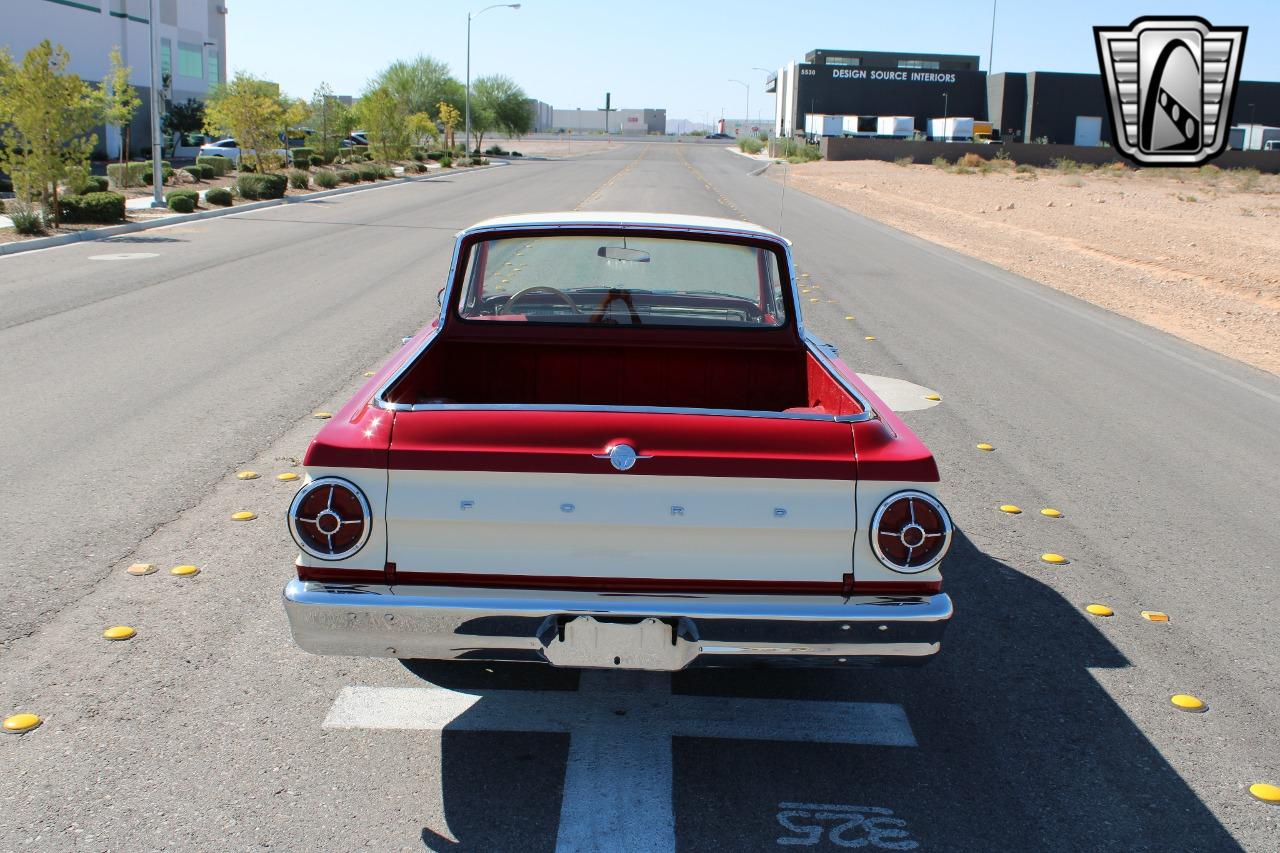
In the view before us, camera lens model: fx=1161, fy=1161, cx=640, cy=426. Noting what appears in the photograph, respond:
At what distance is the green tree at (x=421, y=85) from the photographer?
81.1m

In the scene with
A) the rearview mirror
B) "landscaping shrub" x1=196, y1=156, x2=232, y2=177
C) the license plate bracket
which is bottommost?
the license plate bracket

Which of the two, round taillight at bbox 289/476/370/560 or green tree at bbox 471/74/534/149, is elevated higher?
green tree at bbox 471/74/534/149

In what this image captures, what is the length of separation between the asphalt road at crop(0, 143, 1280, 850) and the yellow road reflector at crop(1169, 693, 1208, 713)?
0.15ft

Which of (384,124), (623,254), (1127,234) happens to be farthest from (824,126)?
(623,254)

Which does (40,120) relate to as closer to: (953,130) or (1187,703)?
(1187,703)

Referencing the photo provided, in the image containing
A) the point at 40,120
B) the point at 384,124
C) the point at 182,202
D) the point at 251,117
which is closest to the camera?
the point at 40,120

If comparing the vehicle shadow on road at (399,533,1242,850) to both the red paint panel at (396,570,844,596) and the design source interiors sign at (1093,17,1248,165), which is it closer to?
the red paint panel at (396,570,844,596)

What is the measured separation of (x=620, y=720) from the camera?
13.3 ft

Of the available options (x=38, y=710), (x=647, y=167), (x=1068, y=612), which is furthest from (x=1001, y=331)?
(x=647, y=167)

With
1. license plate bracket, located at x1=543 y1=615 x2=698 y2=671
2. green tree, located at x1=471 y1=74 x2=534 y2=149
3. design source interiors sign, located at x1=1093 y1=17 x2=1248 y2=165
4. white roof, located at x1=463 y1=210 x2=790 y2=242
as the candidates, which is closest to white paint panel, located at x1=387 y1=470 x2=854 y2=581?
license plate bracket, located at x1=543 y1=615 x2=698 y2=671

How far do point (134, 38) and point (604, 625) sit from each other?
201ft

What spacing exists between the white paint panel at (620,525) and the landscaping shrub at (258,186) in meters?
31.7

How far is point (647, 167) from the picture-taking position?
201ft

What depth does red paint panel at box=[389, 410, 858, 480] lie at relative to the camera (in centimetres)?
326
